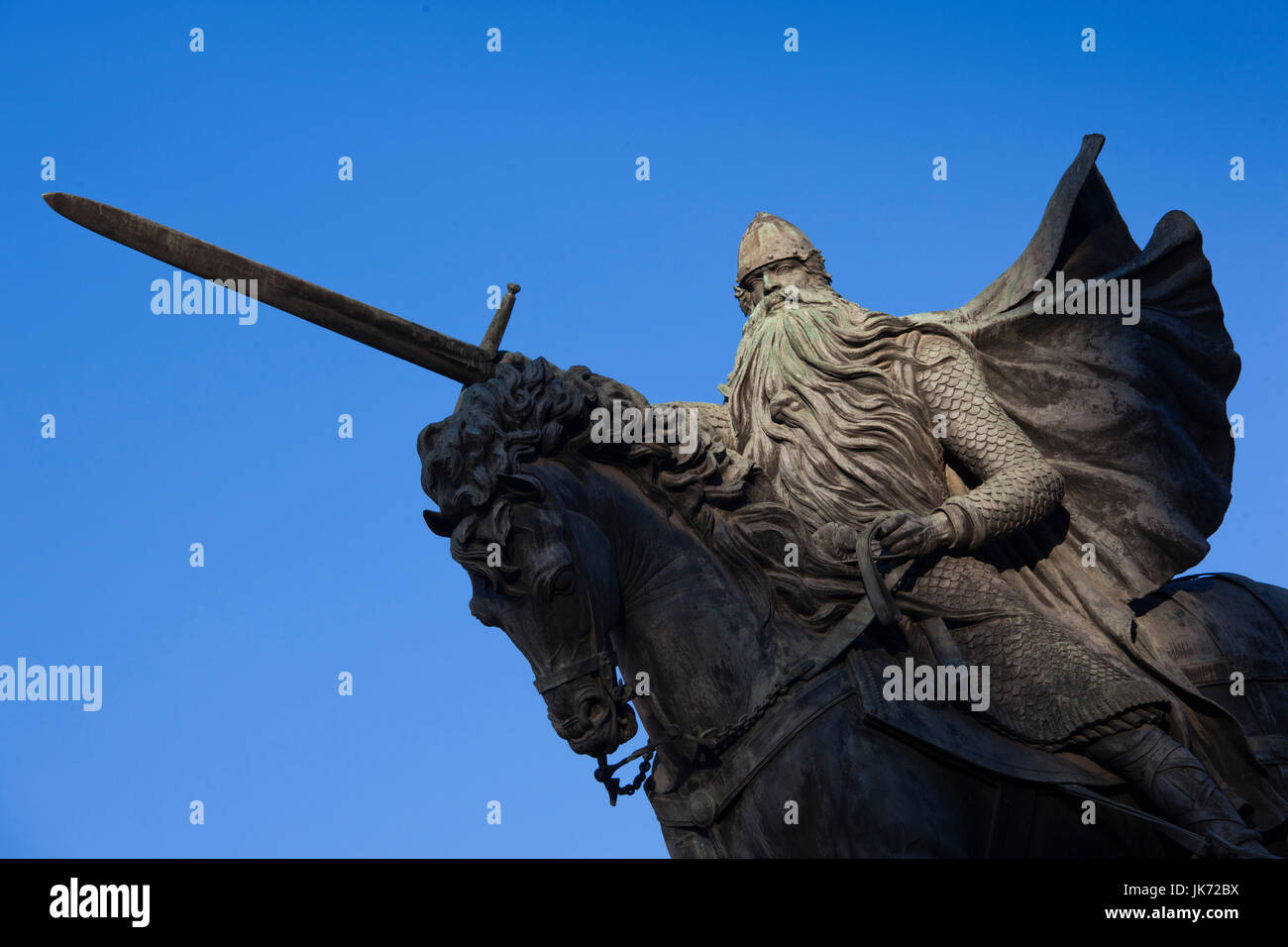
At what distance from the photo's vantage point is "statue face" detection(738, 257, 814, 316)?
8414 millimetres

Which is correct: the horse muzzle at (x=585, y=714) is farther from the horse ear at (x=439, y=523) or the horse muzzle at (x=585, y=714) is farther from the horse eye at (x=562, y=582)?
the horse ear at (x=439, y=523)

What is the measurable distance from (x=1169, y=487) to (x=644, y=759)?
329 cm

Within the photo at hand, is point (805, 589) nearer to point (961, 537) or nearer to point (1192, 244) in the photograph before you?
point (961, 537)

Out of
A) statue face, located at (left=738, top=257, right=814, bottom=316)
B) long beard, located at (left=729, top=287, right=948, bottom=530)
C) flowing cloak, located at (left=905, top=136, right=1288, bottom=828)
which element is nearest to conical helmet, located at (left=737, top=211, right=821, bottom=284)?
statue face, located at (left=738, top=257, right=814, bottom=316)

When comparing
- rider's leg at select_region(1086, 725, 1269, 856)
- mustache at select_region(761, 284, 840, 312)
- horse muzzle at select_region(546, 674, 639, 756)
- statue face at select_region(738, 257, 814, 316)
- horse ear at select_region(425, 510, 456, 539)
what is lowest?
rider's leg at select_region(1086, 725, 1269, 856)

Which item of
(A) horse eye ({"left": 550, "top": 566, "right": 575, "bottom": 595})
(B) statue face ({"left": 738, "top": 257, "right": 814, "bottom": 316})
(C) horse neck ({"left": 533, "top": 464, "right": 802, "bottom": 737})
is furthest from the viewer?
(B) statue face ({"left": 738, "top": 257, "right": 814, "bottom": 316})

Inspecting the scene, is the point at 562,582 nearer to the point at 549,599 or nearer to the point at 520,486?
the point at 549,599

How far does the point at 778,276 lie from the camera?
27.7 ft

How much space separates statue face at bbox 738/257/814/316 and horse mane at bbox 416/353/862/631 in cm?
126

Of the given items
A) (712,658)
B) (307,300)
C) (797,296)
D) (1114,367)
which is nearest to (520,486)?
(712,658)

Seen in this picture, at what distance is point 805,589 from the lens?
23.5 ft

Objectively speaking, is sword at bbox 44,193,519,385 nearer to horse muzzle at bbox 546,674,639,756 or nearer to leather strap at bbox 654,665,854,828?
horse muzzle at bbox 546,674,639,756
